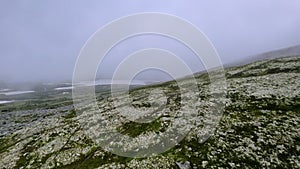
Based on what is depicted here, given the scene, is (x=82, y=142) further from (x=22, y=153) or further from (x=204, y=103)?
(x=204, y=103)

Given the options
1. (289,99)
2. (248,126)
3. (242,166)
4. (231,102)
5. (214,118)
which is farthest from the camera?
(231,102)

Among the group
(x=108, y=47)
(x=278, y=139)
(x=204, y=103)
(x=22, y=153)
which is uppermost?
(x=108, y=47)

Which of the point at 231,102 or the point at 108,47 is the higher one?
the point at 108,47

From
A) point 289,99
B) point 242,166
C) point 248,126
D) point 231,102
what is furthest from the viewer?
point 231,102

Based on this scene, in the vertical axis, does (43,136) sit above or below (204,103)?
below

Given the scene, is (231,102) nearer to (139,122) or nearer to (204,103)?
(204,103)

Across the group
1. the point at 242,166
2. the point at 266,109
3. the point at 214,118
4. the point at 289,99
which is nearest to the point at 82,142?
the point at 214,118

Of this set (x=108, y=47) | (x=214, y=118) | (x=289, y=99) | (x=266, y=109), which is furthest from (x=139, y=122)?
(x=289, y=99)

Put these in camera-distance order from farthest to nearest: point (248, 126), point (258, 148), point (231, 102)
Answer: point (231, 102) < point (248, 126) < point (258, 148)

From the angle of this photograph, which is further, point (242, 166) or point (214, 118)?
point (214, 118)
